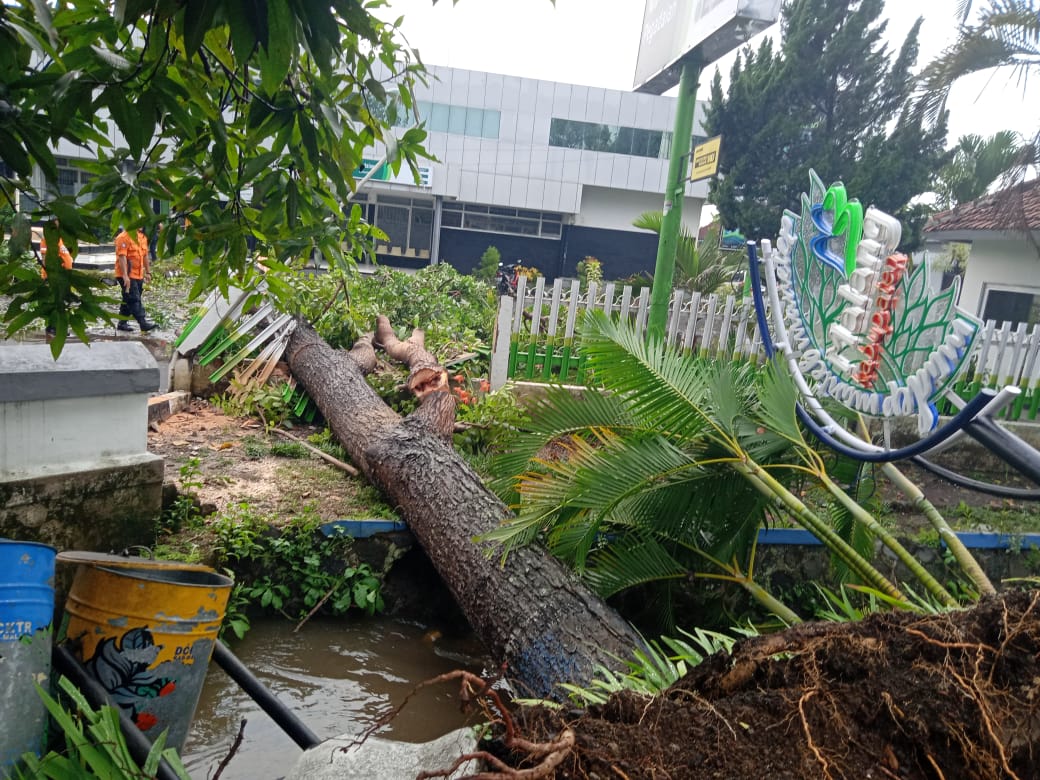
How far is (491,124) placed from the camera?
967 inches

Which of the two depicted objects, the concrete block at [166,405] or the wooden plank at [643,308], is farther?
the wooden plank at [643,308]

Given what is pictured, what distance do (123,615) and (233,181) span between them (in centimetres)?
138

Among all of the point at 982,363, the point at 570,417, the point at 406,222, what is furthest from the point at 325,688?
the point at 406,222

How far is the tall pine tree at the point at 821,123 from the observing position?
613 inches

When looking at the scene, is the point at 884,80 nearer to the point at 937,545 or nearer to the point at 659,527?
the point at 937,545

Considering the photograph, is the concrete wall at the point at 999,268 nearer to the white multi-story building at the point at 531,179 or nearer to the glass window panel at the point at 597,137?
the white multi-story building at the point at 531,179

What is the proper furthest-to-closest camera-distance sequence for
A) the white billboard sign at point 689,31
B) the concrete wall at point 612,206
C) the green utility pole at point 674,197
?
1. the concrete wall at point 612,206
2. the green utility pole at point 674,197
3. the white billboard sign at point 689,31

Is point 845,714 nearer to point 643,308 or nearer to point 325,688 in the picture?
point 325,688

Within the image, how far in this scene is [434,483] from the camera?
4137 millimetres

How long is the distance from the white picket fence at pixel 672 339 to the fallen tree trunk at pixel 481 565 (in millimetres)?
1355

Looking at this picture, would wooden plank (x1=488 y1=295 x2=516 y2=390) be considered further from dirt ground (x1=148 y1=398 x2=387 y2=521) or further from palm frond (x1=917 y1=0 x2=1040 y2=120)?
palm frond (x1=917 y1=0 x2=1040 y2=120)

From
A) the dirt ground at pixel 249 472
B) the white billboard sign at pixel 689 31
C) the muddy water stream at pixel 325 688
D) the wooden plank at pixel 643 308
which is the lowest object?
the muddy water stream at pixel 325 688

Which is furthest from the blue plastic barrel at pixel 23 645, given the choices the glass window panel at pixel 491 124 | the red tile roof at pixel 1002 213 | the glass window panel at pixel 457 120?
the glass window panel at pixel 491 124

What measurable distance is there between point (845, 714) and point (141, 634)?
6.60 feet
